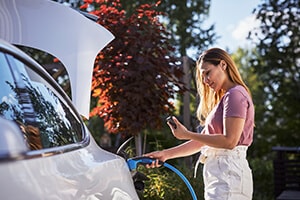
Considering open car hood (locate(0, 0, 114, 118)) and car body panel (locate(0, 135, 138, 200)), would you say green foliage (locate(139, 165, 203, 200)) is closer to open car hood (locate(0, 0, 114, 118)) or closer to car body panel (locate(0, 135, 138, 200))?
open car hood (locate(0, 0, 114, 118))

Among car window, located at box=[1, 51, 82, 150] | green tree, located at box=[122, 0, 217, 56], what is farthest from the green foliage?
green tree, located at box=[122, 0, 217, 56]

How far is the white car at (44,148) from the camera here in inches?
70.2

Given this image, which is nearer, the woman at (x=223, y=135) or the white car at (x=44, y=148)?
the white car at (x=44, y=148)

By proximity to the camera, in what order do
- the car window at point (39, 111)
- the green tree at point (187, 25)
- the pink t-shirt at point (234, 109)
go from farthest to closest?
1. the green tree at point (187, 25)
2. the pink t-shirt at point (234, 109)
3. the car window at point (39, 111)

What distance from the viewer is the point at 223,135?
378cm

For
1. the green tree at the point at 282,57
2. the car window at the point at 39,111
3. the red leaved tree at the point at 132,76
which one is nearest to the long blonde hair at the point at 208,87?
the car window at the point at 39,111

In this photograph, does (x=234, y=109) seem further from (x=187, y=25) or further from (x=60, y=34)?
(x=187, y=25)

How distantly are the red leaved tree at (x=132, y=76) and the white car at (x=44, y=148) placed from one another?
5117mm

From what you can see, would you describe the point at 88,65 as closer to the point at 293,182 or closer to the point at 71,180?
the point at 71,180

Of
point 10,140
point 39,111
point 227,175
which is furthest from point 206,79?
point 10,140

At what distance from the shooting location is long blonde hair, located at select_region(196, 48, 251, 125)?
4.02 metres

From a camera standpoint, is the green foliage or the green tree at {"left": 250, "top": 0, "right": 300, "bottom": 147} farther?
the green tree at {"left": 250, "top": 0, "right": 300, "bottom": 147}

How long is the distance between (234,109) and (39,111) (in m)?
1.62

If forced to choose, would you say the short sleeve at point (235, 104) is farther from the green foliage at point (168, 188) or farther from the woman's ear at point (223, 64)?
the green foliage at point (168, 188)
